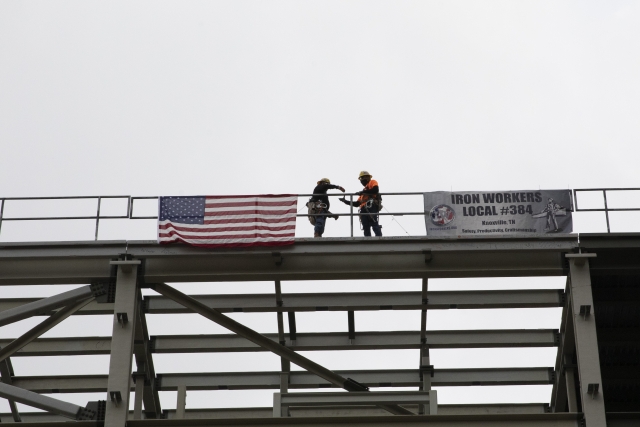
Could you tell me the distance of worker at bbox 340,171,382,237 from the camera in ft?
74.2

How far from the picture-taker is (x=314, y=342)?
2564 centimetres

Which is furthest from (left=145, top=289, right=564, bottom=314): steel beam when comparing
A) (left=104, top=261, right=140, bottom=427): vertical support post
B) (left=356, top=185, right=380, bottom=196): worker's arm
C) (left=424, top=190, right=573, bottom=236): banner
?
(left=104, top=261, right=140, bottom=427): vertical support post

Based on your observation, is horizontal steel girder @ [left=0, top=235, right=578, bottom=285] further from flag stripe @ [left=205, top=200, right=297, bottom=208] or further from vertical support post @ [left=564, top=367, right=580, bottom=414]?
vertical support post @ [left=564, top=367, right=580, bottom=414]

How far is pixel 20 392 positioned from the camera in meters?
20.0

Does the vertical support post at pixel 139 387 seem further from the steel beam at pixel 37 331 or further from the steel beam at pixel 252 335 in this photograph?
the steel beam at pixel 252 335

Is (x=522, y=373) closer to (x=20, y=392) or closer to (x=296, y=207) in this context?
(x=296, y=207)

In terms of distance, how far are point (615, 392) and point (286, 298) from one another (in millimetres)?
8472

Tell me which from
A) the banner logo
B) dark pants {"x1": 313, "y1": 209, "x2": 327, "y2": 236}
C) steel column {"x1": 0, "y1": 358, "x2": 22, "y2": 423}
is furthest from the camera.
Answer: steel column {"x1": 0, "y1": 358, "x2": 22, "y2": 423}

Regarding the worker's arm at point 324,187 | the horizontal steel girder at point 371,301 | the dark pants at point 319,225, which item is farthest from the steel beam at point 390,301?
the worker's arm at point 324,187

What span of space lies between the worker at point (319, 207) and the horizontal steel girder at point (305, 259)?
1.33 metres

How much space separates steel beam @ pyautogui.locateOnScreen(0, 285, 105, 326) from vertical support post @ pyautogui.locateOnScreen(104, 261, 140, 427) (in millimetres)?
678

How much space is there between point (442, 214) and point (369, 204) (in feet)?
8.01

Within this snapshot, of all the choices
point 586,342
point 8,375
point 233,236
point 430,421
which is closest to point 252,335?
point 233,236

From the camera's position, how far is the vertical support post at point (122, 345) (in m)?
19.2
